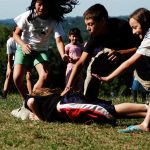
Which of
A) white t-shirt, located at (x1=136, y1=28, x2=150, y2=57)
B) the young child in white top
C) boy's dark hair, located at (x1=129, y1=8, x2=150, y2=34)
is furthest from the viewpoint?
the young child in white top

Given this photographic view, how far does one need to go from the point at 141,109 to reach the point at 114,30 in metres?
1.28

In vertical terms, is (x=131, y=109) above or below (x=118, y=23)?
below

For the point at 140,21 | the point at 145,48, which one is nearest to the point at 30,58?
the point at 140,21

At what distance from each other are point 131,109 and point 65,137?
111 cm

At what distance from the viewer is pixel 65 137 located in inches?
230

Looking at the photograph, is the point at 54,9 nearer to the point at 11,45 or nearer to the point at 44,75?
the point at 44,75

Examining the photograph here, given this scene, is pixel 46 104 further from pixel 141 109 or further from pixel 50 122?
pixel 141 109

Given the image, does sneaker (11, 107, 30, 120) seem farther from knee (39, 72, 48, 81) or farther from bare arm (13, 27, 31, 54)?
bare arm (13, 27, 31, 54)

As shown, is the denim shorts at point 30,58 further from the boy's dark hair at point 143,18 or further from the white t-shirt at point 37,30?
the boy's dark hair at point 143,18

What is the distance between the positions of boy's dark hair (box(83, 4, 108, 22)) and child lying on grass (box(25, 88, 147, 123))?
1003 millimetres

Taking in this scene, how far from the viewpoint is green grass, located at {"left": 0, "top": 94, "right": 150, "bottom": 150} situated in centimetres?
540

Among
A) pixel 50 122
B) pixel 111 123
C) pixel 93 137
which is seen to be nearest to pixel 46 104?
pixel 50 122

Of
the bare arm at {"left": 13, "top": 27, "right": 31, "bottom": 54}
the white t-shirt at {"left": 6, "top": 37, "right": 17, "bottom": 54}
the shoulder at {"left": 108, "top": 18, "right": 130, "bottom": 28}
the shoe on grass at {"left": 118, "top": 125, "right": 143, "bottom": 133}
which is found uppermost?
the shoulder at {"left": 108, "top": 18, "right": 130, "bottom": 28}

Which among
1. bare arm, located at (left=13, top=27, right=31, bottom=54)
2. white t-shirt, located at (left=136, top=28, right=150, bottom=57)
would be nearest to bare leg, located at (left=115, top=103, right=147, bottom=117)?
white t-shirt, located at (left=136, top=28, right=150, bottom=57)
